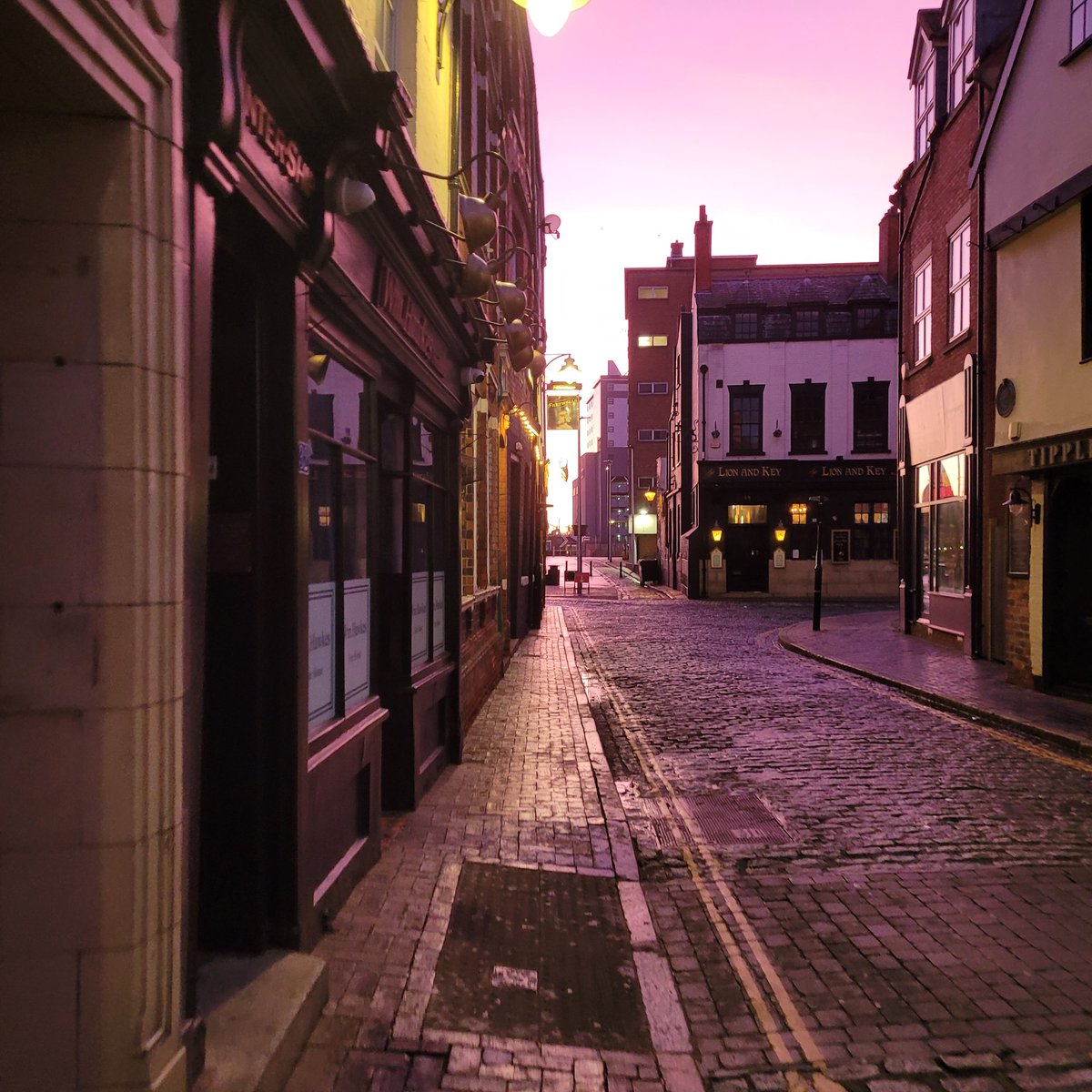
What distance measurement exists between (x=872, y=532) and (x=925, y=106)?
19635 millimetres

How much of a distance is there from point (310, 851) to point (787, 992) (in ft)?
7.69

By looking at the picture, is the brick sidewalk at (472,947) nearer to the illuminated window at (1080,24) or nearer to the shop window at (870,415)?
the illuminated window at (1080,24)

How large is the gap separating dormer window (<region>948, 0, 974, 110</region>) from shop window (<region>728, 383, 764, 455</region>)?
1900 cm

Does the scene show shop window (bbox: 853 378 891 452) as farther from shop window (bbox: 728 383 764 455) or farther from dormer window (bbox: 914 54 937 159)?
dormer window (bbox: 914 54 937 159)

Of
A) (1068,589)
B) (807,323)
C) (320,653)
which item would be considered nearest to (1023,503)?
(1068,589)

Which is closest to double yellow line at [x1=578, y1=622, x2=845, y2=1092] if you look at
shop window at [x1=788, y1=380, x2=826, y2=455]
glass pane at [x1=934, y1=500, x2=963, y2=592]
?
glass pane at [x1=934, y1=500, x2=963, y2=592]

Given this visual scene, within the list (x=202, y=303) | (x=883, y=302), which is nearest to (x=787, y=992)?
(x=202, y=303)

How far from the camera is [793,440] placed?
36.2 meters

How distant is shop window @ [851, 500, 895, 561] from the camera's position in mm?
35531

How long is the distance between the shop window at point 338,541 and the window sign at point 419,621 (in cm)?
137

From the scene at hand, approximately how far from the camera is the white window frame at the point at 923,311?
1844 centimetres

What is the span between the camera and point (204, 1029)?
307 cm

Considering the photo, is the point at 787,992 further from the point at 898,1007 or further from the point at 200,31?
the point at 200,31

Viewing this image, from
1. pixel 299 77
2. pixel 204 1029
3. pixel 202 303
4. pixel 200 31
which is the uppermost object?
pixel 299 77
